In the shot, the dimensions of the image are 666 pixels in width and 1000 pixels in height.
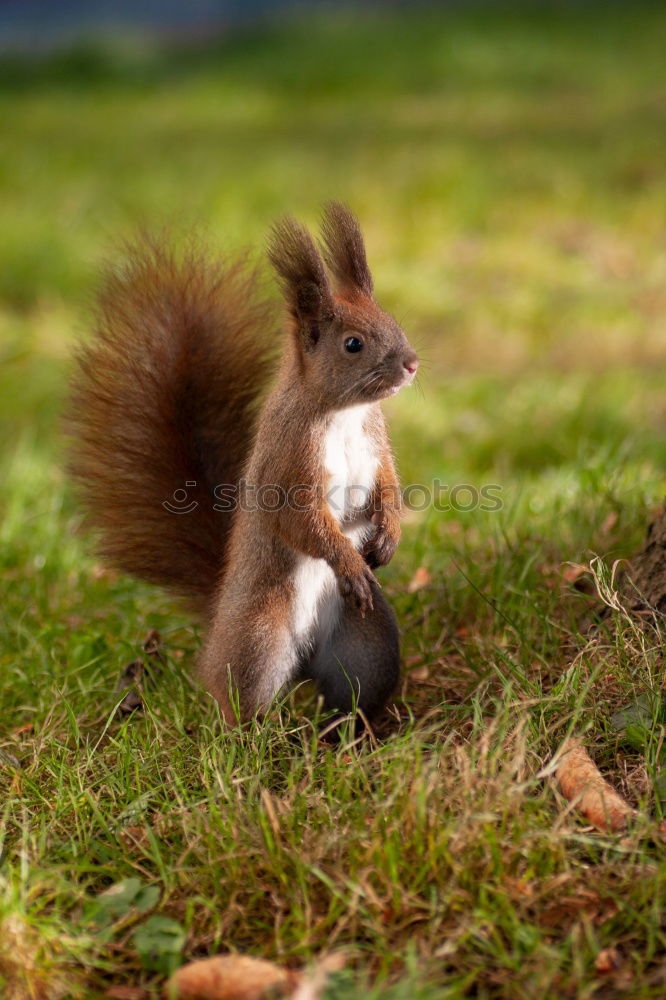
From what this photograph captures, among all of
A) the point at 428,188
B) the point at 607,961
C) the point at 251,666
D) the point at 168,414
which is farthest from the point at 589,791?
the point at 428,188

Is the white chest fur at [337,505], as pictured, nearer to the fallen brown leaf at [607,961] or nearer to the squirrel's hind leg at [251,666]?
the squirrel's hind leg at [251,666]

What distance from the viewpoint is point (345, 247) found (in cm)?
218

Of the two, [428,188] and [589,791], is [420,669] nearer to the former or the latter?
[589,791]

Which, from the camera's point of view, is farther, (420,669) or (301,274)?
(420,669)

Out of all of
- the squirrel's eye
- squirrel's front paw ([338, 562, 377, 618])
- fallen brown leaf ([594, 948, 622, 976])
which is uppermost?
the squirrel's eye

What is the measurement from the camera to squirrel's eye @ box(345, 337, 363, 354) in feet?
6.93

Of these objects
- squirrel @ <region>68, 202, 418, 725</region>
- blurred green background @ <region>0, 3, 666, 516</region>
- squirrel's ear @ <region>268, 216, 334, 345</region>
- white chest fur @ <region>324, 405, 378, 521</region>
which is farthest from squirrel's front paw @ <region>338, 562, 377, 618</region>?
blurred green background @ <region>0, 3, 666, 516</region>

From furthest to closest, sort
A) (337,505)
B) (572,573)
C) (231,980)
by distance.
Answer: (572,573) < (337,505) < (231,980)

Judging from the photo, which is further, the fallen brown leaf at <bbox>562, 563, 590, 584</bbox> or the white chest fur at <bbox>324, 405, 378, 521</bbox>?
the fallen brown leaf at <bbox>562, 563, 590, 584</bbox>

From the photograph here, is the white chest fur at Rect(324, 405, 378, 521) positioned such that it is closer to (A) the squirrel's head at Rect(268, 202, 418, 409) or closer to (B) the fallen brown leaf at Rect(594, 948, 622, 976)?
(A) the squirrel's head at Rect(268, 202, 418, 409)

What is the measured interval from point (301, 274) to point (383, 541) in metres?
0.58

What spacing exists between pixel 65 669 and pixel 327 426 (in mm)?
953

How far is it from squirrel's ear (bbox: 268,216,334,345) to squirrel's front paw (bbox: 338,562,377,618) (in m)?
0.47

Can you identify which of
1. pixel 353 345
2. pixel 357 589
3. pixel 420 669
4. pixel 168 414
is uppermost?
pixel 353 345
